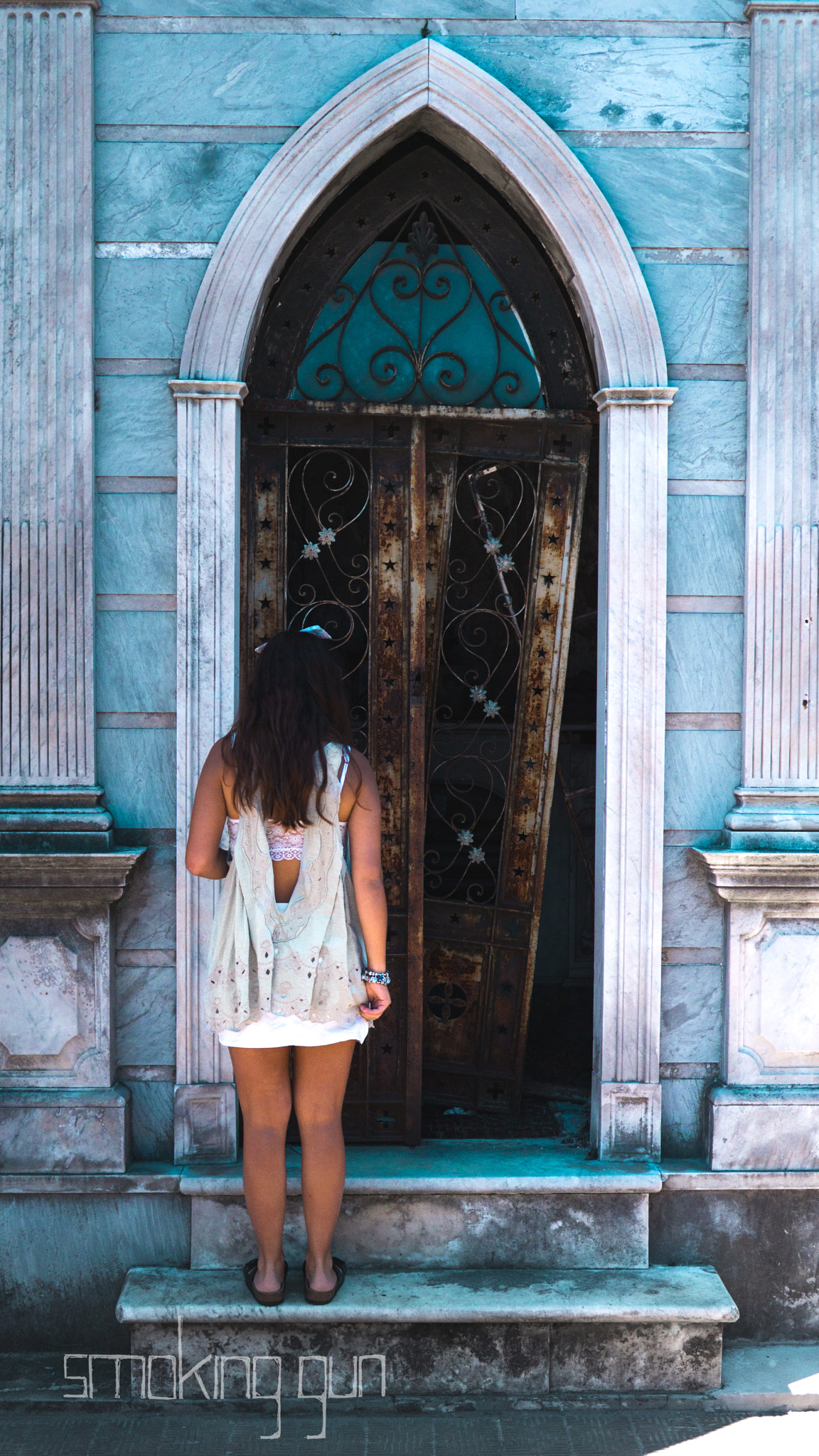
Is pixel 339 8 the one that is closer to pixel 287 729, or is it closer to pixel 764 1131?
pixel 287 729

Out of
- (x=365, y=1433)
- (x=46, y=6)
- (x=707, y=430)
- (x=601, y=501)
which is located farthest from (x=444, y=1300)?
(x=46, y=6)

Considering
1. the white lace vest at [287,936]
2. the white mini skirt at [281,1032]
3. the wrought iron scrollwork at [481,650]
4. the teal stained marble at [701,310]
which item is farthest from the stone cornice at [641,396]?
the white mini skirt at [281,1032]

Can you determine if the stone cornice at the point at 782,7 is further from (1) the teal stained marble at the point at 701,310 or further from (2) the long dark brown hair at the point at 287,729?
(2) the long dark brown hair at the point at 287,729

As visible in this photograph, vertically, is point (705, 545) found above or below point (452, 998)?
above

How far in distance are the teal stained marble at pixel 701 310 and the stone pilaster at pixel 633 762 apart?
22cm

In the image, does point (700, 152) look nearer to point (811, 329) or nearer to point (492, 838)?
point (811, 329)

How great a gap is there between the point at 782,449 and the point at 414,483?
1.28 metres

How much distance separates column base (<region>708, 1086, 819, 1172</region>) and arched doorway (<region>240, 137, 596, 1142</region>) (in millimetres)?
1050

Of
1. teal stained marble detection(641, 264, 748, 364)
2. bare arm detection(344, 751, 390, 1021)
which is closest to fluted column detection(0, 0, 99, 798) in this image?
bare arm detection(344, 751, 390, 1021)

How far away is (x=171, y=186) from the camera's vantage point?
154 inches

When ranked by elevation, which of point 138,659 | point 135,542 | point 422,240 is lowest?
point 138,659

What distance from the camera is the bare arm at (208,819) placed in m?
3.34

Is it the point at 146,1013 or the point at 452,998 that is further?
the point at 452,998

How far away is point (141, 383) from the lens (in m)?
3.93
